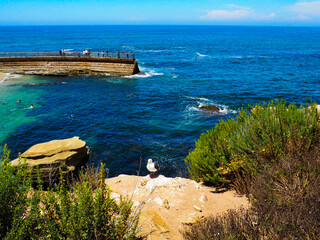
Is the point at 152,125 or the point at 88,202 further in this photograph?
the point at 152,125

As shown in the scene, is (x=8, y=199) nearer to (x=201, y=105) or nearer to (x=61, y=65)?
(x=201, y=105)

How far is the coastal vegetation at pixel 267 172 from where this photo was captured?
5.62 m

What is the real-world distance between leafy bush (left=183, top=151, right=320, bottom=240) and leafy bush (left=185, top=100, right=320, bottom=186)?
148cm

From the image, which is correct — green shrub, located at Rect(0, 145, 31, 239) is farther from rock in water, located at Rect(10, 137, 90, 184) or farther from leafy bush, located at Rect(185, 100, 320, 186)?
rock in water, located at Rect(10, 137, 90, 184)

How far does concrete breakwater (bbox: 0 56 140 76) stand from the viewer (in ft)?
160

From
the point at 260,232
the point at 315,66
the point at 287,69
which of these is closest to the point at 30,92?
the point at 260,232

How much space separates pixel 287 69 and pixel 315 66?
8.28 meters

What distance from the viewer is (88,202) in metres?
5.58

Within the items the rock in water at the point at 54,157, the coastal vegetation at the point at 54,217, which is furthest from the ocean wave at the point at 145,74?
the coastal vegetation at the point at 54,217

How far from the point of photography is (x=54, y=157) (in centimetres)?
1462

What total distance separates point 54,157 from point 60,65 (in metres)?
40.0

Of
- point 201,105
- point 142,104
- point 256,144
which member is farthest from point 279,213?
point 142,104

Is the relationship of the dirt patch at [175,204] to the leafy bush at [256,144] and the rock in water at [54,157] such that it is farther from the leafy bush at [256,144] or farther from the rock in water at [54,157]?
the rock in water at [54,157]

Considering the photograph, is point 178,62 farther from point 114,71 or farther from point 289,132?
point 289,132
